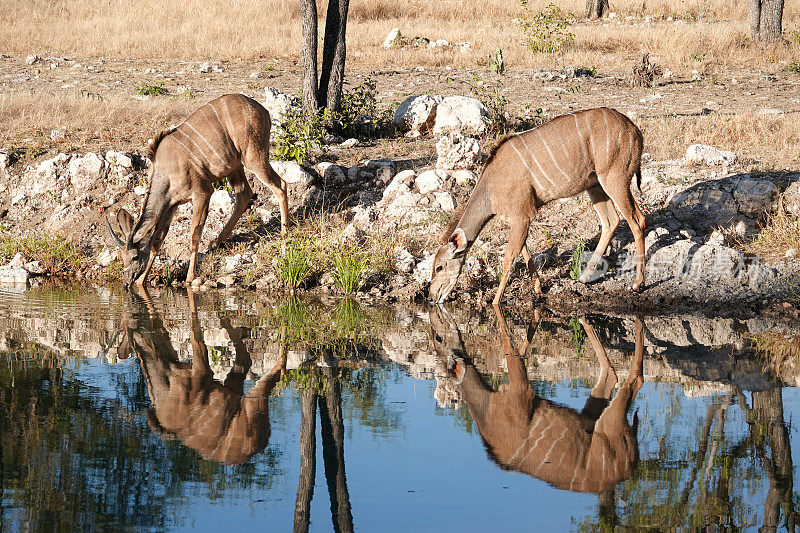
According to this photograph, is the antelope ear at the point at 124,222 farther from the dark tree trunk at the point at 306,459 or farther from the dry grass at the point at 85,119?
the dark tree trunk at the point at 306,459

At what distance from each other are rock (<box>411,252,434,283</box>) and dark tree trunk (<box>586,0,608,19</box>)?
23.2 m

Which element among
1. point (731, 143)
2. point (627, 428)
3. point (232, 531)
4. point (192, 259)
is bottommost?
point (232, 531)

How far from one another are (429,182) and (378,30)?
14.9 meters

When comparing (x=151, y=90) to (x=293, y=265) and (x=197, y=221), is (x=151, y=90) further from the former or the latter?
(x=293, y=265)

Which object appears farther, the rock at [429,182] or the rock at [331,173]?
the rock at [331,173]

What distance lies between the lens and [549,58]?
21922 mm

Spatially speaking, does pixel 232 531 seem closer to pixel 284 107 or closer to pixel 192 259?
pixel 192 259

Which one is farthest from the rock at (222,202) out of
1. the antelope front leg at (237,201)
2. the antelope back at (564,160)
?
the antelope back at (564,160)

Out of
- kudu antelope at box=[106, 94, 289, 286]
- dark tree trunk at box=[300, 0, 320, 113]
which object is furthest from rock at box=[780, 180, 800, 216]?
dark tree trunk at box=[300, 0, 320, 113]

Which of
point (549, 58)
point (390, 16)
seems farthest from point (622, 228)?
point (390, 16)

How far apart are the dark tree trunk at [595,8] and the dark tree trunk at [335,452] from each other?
2692 centimetres

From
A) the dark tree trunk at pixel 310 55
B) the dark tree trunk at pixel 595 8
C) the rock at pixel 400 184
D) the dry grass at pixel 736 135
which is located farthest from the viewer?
the dark tree trunk at pixel 595 8

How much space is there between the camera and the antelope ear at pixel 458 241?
10.4 metres

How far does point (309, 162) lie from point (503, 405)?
7.24m
